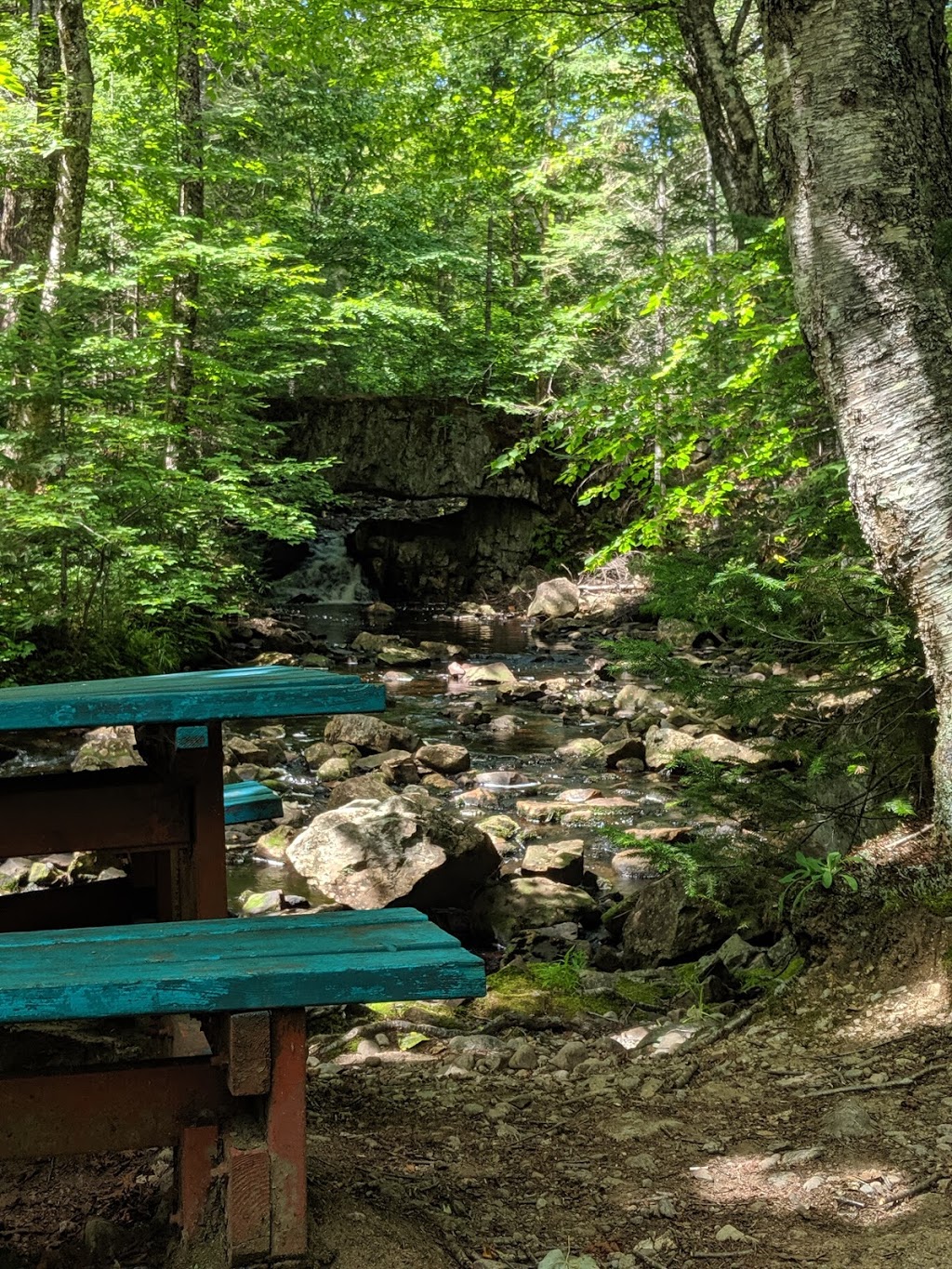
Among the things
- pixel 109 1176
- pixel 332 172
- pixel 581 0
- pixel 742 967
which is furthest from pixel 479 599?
pixel 109 1176

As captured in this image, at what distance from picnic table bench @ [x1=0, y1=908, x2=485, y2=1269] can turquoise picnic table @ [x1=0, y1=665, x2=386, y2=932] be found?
0.51 m

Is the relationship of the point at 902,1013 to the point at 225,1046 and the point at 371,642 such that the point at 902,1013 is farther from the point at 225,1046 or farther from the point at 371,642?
the point at 371,642

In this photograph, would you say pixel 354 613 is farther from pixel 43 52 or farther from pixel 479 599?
pixel 43 52

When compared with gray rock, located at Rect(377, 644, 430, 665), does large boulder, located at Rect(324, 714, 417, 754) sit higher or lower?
lower

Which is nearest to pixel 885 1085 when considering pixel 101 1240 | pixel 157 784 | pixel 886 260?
pixel 101 1240

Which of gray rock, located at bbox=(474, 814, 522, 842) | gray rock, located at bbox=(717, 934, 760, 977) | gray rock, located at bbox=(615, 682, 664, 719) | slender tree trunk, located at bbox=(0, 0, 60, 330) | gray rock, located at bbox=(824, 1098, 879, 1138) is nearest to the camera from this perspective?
gray rock, located at bbox=(824, 1098, 879, 1138)

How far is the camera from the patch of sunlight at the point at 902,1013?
10.7 ft

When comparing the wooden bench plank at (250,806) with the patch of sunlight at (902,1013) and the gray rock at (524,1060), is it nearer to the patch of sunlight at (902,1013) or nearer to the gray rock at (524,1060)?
the gray rock at (524,1060)

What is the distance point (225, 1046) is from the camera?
2332mm

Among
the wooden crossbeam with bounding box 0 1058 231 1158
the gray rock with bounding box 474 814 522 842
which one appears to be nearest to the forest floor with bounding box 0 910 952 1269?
the wooden crossbeam with bounding box 0 1058 231 1158

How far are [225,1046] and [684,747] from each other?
8551 millimetres

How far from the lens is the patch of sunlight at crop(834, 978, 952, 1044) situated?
3268 mm

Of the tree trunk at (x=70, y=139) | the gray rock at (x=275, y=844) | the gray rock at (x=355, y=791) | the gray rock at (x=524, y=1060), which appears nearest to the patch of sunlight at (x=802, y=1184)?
the gray rock at (x=524, y=1060)

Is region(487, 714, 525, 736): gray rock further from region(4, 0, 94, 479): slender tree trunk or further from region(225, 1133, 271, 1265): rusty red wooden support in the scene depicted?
region(225, 1133, 271, 1265): rusty red wooden support
